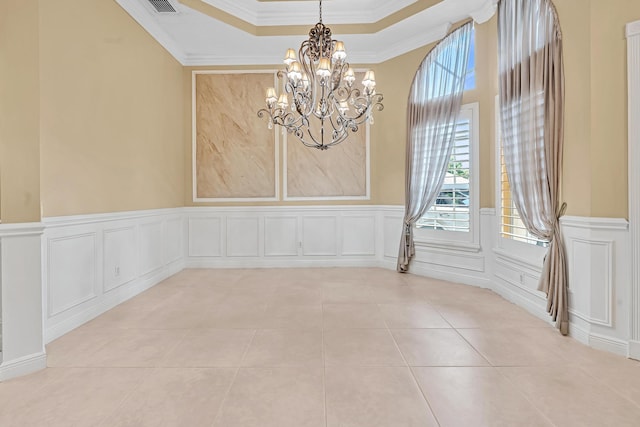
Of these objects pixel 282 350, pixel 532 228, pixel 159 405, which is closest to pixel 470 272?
pixel 532 228

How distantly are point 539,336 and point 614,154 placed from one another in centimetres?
161

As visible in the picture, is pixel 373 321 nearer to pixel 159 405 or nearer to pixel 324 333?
pixel 324 333

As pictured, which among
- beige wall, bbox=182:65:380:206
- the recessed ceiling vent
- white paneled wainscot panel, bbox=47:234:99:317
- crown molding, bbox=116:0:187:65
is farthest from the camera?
beige wall, bbox=182:65:380:206

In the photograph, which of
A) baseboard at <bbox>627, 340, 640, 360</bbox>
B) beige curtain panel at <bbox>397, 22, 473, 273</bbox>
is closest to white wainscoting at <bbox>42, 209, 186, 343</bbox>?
beige curtain panel at <bbox>397, 22, 473, 273</bbox>

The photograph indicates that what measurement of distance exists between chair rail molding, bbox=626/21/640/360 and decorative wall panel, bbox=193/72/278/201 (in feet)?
15.1

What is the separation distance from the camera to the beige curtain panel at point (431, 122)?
15.3 feet

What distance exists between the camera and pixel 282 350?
265cm

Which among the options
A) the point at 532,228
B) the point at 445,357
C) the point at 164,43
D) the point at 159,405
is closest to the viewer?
the point at 159,405

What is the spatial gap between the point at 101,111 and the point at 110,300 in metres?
2.09

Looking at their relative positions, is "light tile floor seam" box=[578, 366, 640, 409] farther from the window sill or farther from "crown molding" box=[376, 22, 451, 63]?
"crown molding" box=[376, 22, 451, 63]

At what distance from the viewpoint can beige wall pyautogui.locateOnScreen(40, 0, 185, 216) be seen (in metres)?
2.97

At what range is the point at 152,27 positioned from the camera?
15.1ft

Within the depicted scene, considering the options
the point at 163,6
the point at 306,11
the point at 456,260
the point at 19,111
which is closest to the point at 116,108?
the point at 163,6

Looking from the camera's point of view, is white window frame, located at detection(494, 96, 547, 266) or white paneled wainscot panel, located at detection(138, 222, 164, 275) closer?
white window frame, located at detection(494, 96, 547, 266)
